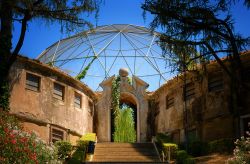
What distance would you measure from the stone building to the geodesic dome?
271 cm

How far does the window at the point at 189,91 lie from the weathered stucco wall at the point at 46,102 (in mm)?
6228

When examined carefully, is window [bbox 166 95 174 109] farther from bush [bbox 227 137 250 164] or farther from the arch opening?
bush [bbox 227 137 250 164]

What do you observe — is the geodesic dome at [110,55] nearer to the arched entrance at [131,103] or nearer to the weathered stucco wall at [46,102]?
the arched entrance at [131,103]

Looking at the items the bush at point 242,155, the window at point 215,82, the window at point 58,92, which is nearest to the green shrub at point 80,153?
the window at point 58,92

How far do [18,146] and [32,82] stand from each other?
487 inches

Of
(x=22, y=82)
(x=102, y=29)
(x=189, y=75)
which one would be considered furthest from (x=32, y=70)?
(x=102, y=29)

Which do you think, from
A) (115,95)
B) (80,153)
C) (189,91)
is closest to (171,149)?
(80,153)

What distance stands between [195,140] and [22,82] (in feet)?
30.4

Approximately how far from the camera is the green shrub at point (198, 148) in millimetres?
22828

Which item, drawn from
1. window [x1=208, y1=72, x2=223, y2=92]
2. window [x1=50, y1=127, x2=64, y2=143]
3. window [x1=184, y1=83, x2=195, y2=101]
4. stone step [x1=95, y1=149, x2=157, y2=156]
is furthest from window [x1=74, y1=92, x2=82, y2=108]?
window [x1=208, y1=72, x2=223, y2=92]

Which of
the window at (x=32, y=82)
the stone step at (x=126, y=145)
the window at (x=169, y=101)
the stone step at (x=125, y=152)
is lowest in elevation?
the stone step at (x=125, y=152)

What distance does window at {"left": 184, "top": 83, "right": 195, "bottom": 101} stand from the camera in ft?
89.7

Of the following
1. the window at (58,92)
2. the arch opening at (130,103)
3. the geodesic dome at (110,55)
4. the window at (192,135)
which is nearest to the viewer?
the window at (192,135)

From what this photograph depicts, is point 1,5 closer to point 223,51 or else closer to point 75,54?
point 223,51
